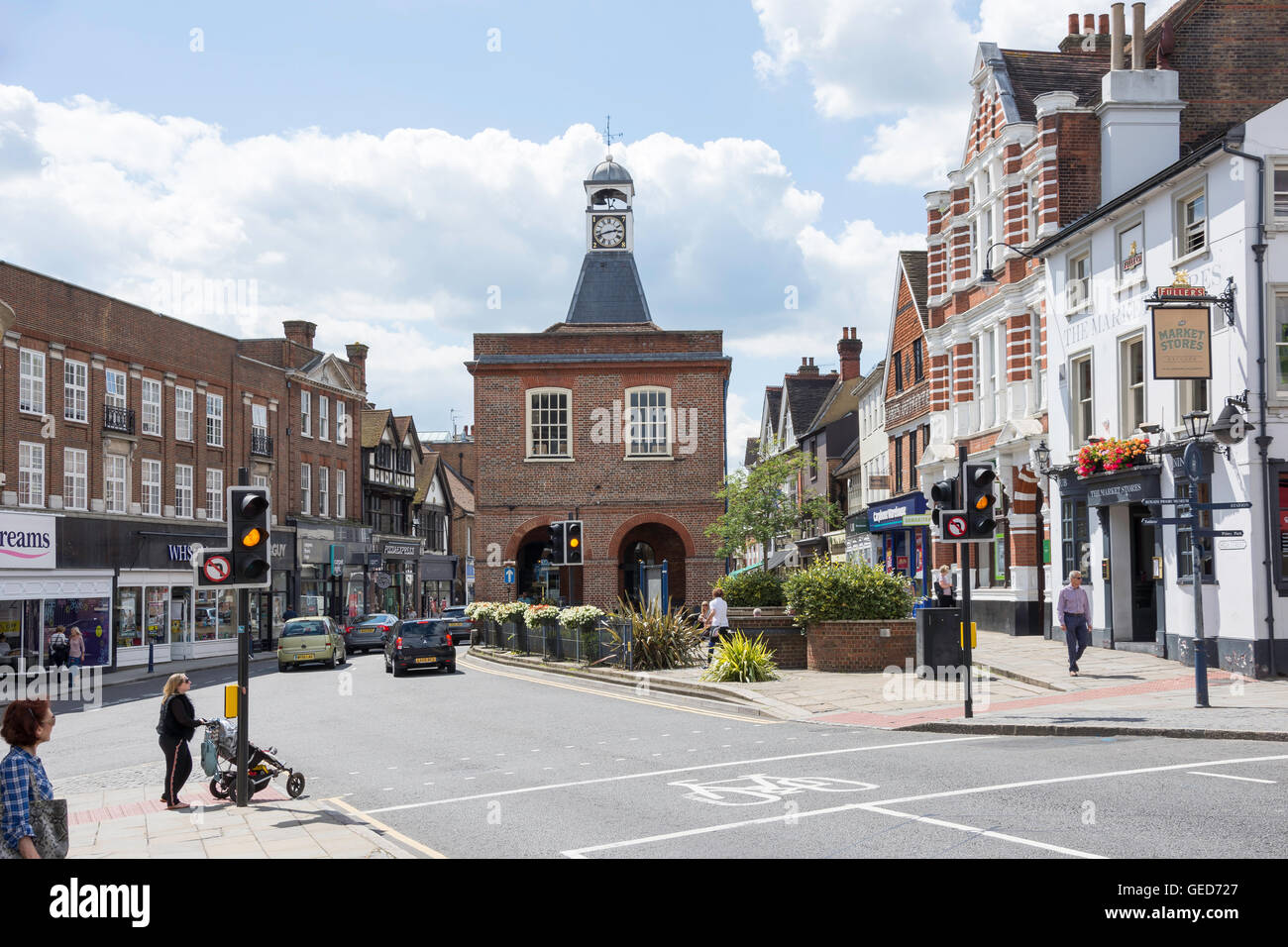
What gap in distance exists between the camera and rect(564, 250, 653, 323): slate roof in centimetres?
4891

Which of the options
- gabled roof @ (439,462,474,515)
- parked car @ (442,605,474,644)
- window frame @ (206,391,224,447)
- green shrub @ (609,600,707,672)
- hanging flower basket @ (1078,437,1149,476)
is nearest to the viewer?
hanging flower basket @ (1078,437,1149,476)

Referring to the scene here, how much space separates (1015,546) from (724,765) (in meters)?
18.1

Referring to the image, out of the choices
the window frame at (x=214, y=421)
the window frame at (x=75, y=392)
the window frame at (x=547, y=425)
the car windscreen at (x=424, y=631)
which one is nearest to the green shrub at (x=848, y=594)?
the car windscreen at (x=424, y=631)

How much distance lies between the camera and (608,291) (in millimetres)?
49219

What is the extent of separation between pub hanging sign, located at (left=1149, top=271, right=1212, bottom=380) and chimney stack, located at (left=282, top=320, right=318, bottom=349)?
47.9 meters

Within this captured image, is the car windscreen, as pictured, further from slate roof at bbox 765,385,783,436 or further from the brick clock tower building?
slate roof at bbox 765,385,783,436

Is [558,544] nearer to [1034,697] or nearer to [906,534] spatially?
[906,534]

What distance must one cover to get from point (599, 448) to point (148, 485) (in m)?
15.9

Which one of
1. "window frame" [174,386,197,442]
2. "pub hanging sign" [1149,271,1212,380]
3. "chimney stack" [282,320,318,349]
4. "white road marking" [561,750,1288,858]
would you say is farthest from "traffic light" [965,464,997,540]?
"chimney stack" [282,320,318,349]

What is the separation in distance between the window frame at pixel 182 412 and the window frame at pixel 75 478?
572cm

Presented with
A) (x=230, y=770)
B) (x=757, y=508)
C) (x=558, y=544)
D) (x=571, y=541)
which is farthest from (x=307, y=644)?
(x=230, y=770)

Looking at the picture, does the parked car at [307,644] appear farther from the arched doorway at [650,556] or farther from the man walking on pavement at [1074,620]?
the man walking on pavement at [1074,620]

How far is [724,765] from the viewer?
44.7ft
